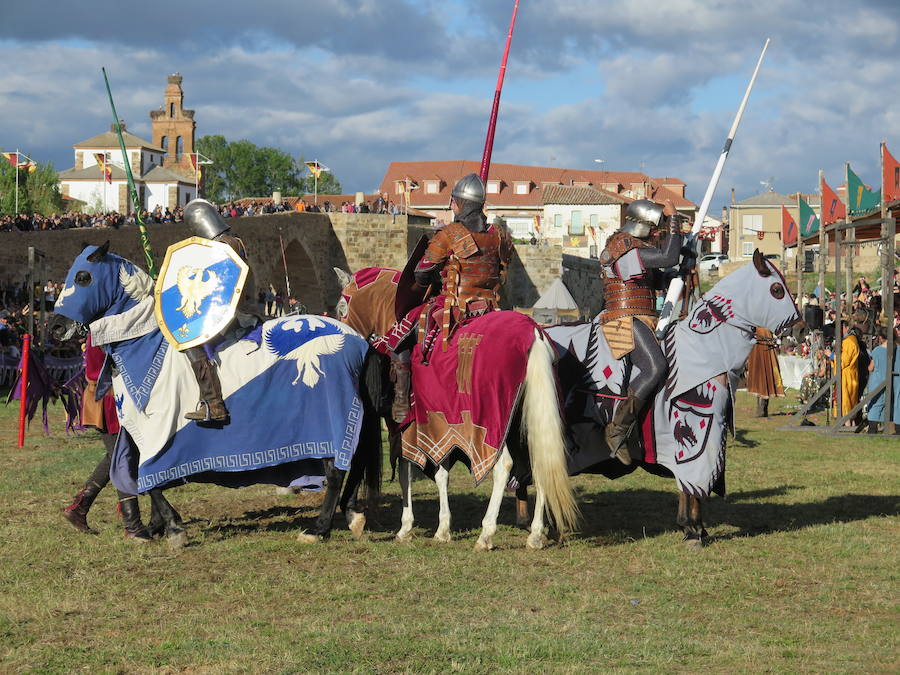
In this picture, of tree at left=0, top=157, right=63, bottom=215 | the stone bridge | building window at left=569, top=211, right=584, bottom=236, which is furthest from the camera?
building window at left=569, top=211, right=584, bottom=236

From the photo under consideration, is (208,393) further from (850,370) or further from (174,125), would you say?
(174,125)

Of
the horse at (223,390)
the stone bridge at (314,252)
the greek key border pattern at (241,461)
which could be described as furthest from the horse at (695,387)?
the stone bridge at (314,252)

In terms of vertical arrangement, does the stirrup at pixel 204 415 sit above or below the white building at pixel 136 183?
below

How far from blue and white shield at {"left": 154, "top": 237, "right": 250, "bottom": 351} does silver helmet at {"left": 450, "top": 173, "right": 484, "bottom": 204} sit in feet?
5.34

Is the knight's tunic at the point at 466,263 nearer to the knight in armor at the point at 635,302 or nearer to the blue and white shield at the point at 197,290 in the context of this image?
the knight in armor at the point at 635,302

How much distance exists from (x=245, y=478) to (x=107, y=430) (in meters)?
1.09

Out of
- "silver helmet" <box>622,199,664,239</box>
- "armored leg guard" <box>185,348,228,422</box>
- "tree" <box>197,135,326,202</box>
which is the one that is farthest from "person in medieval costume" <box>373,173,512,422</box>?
"tree" <box>197,135,326,202</box>

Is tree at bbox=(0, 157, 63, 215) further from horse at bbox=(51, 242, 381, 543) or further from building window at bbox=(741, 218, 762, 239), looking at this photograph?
horse at bbox=(51, 242, 381, 543)

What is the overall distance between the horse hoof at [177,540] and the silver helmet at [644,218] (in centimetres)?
378

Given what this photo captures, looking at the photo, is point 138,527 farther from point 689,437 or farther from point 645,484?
point 645,484

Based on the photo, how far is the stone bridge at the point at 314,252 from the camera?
31.9 metres

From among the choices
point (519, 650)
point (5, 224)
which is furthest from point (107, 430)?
point (5, 224)

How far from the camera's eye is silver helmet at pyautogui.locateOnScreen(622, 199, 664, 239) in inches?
319

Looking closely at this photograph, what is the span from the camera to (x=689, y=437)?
7898 mm
